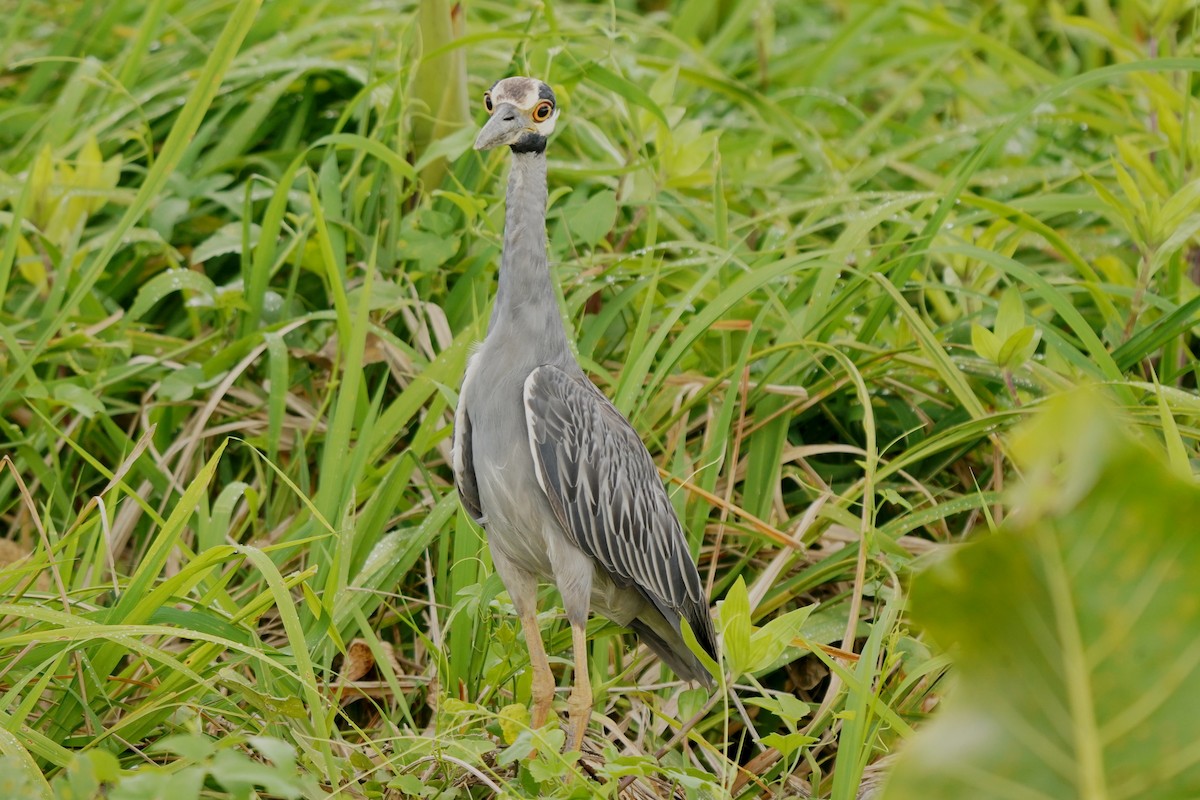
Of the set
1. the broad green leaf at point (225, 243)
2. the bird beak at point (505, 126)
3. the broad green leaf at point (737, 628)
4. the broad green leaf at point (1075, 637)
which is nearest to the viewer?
the broad green leaf at point (1075, 637)

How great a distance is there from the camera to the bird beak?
8.87ft

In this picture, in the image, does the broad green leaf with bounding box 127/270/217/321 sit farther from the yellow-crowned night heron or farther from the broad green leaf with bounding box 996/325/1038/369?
the broad green leaf with bounding box 996/325/1038/369

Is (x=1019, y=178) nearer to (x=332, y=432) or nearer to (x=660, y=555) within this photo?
(x=660, y=555)

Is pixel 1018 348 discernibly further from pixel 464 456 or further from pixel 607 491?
pixel 464 456

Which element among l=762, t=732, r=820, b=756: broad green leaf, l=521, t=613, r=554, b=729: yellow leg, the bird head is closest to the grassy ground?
l=762, t=732, r=820, b=756: broad green leaf

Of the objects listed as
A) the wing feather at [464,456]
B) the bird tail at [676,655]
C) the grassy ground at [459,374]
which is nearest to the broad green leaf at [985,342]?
the grassy ground at [459,374]

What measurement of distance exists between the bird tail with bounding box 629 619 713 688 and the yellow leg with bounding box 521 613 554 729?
1.32ft

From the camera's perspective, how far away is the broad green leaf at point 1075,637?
1312mm

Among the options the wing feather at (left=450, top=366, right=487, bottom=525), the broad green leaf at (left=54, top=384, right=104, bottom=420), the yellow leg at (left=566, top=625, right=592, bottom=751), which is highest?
the wing feather at (left=450, top=366, right=487, bottom=525)

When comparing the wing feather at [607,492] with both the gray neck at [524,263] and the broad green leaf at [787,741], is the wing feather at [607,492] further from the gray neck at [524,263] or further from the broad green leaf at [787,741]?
the broad green leaf at [787,741]

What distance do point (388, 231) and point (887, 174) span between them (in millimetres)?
2279

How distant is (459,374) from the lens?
3.56 metres

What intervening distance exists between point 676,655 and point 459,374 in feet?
3.54

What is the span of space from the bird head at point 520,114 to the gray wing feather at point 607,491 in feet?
1.82
